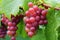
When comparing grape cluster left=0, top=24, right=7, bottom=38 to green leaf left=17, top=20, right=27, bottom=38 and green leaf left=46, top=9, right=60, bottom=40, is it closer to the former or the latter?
green leaf left=17, top=20, right=27, bottom=38

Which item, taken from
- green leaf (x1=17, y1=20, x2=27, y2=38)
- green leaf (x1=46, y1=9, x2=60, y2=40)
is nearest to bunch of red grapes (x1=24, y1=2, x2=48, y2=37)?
green leaf (x1=46, y1=9, x2=60, y2=40)

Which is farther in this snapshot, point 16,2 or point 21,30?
point 21,30

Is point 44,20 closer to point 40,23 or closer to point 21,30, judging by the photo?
point 40,23

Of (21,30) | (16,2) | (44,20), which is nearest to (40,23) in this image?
(44,20)

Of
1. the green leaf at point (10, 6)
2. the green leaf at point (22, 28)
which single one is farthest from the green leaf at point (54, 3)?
the green leaf at point (22, 28)

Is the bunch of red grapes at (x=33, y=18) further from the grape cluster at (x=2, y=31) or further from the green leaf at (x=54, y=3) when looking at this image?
the grape cluster at (x=2, y=31)

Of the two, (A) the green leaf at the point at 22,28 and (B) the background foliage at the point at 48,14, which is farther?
(A) the green leaf at the point at 22,28
